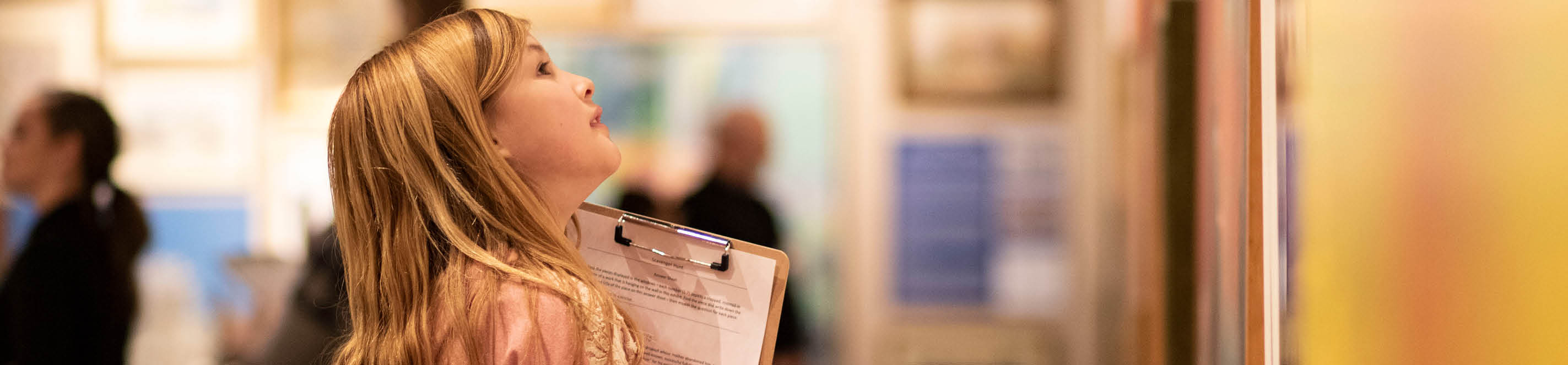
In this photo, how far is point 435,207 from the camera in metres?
0.97

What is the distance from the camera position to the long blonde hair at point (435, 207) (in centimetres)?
96

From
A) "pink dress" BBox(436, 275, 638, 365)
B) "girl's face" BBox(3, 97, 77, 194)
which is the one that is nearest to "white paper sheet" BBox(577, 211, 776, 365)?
"pink dress" BBox(436, 275, 638, 365)

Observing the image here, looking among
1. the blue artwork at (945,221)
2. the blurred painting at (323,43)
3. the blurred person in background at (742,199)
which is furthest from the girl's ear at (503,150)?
the blurred painting at (323,43)

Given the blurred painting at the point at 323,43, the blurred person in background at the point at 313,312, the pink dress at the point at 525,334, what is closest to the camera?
the pink dress at the point at 525,334

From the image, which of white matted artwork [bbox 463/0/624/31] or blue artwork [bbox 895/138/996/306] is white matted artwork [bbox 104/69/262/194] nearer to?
white matted artwork [bbox 463/0/624/31]

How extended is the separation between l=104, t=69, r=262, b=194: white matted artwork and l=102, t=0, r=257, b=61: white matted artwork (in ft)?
0.16

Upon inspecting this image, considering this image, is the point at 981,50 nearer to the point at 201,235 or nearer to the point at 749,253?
the point at 749,253

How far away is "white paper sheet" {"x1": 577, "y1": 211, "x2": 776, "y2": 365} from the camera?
3.53ft

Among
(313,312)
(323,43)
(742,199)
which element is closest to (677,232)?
(742,199)

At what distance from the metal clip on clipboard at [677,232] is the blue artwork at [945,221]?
143 centimetres

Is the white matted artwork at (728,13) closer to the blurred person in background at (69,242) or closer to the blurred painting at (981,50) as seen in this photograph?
the blurred painting at (981,50)

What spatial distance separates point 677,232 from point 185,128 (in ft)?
7.05

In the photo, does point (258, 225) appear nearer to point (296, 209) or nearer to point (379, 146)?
point (296, 209)

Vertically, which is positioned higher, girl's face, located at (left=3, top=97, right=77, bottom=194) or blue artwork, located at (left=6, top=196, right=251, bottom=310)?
girl's face, located at (left=3, top=97, right=77, bottom=194)
